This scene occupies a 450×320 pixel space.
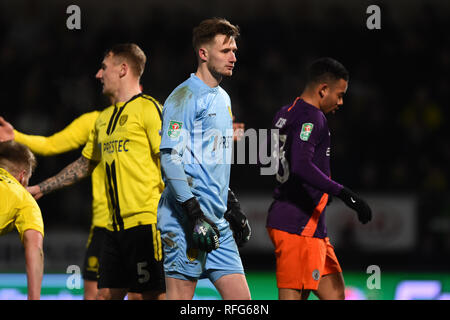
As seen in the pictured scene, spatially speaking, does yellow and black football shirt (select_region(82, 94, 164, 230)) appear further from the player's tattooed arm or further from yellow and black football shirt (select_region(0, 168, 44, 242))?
yellow and black football shirt (select_region(0, 168, 44, 242))

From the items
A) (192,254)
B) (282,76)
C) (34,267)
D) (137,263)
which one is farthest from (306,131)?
(282,76)

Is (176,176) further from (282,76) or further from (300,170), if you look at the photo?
(282,76)

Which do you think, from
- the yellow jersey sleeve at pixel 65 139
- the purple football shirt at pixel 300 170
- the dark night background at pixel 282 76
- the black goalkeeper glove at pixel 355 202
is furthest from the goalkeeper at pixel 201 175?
the dark night background at pixel 282 76

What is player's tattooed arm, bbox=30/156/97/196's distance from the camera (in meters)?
5.94

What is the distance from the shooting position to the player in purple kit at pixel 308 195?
17.6 feet

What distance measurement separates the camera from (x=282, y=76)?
540 inches

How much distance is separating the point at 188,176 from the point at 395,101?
31.5 feet

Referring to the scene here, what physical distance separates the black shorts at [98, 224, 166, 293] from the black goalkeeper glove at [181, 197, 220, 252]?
1014 millimetres

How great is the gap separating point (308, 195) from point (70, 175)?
1.98 metres

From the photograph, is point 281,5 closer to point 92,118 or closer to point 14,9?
point 14,9

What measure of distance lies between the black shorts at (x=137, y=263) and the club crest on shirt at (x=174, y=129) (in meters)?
1.13

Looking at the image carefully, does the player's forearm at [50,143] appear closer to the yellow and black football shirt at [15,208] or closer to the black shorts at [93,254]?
the black shorts at [93,254]

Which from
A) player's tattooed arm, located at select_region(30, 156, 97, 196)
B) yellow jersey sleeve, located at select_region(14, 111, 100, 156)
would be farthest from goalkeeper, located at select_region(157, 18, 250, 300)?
yellow jersey sleeve, located at select_region(14, 111, 100, 156)

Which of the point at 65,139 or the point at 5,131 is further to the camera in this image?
the point at 65,139
